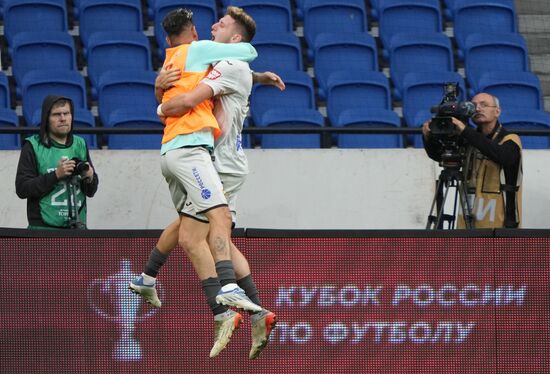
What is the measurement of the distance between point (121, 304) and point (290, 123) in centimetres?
436

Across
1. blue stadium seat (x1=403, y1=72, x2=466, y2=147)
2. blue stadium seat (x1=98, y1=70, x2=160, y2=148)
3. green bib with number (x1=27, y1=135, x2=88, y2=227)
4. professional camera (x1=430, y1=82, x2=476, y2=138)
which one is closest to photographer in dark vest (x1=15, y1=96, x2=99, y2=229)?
green bib with number (x1=27, y1=135, x2=88, y2=227)

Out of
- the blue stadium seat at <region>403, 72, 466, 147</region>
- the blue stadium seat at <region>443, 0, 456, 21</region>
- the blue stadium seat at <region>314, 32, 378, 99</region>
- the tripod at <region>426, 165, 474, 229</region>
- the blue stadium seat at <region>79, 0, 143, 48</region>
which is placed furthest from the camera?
the blue stadium seat at <region>443, 0, 456, 21</region>

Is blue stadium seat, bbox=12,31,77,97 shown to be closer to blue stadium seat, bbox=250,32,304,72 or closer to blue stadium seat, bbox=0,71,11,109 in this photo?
blue stadium seat, bbox=0,71,11,109

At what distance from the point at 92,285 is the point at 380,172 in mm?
3518

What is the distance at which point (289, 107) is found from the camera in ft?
41.3

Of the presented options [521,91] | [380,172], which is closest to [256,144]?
[380,172]

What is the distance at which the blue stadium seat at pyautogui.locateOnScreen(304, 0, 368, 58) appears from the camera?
1436cm

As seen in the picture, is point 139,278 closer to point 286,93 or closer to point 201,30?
point 286,93

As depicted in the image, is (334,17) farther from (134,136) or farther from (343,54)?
(134,136)

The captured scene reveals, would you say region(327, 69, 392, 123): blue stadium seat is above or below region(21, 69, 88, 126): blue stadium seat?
below

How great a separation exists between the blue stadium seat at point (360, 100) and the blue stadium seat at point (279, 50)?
60 cm

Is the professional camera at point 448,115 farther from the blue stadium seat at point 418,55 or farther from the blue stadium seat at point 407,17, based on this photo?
the blue stadium seat at point 407,17

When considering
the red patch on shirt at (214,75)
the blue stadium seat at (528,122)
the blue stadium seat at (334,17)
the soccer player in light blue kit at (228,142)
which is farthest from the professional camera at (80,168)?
the blue stadium seat at (334,17)

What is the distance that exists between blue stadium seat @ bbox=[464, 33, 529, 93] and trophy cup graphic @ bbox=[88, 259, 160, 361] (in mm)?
6756
